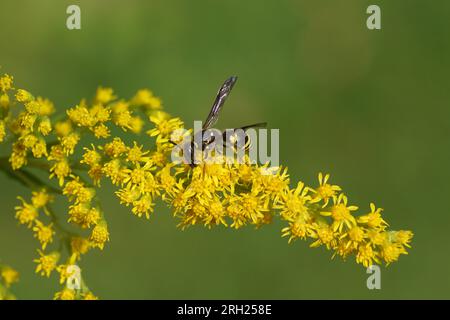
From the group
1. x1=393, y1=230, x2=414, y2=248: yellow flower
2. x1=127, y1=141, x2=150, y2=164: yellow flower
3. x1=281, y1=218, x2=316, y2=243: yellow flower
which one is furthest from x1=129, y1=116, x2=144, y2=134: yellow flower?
x1=393, y1=230, x2=414, y2=248: yellow flower

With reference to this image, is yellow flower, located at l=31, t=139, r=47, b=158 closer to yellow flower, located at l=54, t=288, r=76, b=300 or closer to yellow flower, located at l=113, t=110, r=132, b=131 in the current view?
yellow flower, located at l=113, t=110, r=132, b=131

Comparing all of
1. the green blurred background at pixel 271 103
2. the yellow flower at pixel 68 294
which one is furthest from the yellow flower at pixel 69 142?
the green blurred background at pixel 271 103

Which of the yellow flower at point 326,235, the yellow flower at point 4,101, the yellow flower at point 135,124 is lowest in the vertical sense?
the yellow flower at point 326,235

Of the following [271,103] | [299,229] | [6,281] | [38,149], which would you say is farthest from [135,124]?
[271,103]

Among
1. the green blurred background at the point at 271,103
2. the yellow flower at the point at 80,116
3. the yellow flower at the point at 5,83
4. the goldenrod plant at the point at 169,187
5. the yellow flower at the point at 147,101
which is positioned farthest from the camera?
the green blurred background at the point at 271,103

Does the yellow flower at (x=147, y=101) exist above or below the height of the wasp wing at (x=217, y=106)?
above

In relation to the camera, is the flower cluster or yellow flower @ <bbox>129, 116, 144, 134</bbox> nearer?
the flower cluster

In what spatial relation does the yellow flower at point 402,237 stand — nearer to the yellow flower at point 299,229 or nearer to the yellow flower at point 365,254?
the yellow flower at point 365,254

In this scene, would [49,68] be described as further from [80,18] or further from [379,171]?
[379,171]
